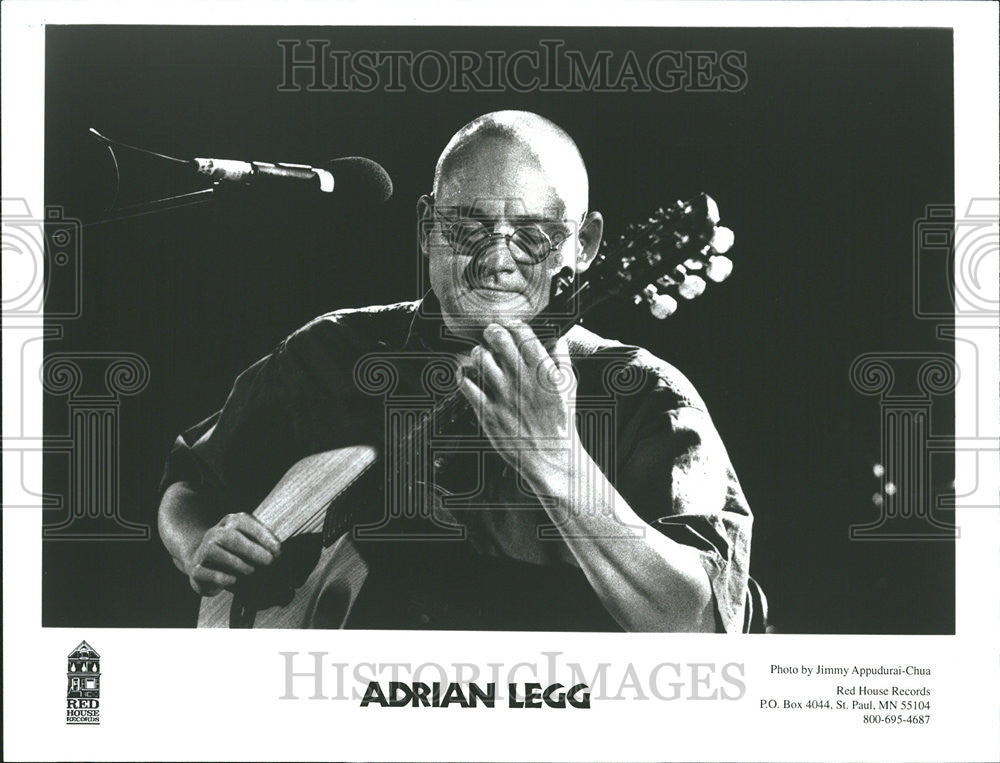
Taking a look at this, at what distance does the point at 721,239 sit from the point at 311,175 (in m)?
1.13

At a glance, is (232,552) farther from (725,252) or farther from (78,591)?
(725,252)

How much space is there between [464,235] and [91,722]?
1643mm

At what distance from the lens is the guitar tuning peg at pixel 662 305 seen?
2514 mm

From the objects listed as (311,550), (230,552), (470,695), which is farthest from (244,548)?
(470,695)

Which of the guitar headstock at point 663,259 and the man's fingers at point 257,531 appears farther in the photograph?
the man's fingers at point 257,531

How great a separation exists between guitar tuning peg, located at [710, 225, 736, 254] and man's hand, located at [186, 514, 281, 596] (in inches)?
53.8

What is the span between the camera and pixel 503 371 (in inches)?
102

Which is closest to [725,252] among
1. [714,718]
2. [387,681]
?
[714,718]

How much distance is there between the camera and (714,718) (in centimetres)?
261

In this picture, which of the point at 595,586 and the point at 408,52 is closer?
the point at 595,586

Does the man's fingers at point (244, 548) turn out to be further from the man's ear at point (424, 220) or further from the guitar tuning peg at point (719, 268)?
the guitar tuning peg at point (719, 268)

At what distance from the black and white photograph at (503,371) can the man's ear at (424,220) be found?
1 cm

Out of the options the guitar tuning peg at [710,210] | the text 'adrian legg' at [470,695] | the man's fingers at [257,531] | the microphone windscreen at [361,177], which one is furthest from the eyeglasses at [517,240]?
the text 'adrian legg' at [470,695]

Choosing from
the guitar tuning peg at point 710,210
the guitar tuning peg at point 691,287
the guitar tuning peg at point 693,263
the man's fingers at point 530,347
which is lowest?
the man's fingers at point 530,347
